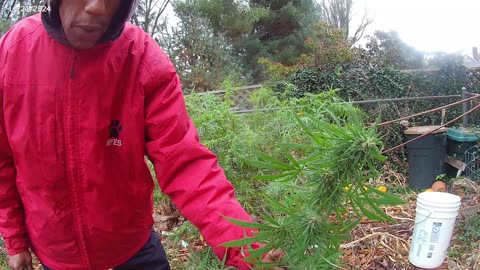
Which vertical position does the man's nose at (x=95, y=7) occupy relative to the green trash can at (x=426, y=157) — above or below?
above

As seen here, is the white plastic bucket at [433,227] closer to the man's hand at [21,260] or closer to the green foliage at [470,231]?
the green foliage at [470,231]

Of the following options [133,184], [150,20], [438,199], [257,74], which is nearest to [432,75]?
[257,74]

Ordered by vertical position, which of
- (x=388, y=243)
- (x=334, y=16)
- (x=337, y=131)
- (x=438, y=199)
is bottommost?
(x=388, y=243)

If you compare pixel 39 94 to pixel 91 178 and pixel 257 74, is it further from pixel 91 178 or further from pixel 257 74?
pixel 257 74

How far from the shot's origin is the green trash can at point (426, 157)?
6.48m

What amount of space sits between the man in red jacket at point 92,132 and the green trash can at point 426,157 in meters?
5.97

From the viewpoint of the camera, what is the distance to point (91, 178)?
1283 millimetres

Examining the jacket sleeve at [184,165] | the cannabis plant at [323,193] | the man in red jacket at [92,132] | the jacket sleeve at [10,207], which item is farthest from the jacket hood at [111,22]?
the cannabis plant at [323,193]

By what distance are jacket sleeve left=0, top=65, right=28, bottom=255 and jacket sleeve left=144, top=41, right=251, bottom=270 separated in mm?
458

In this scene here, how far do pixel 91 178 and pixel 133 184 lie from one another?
149 mm

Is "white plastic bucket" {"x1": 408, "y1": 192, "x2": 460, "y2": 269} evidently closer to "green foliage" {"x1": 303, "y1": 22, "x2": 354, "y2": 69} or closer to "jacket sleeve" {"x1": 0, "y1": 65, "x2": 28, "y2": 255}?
"jacket sleeve" {"x1": 0, "y1": 65, "x2": 28, "y2": 255}

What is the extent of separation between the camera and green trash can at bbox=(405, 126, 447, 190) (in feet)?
21.3

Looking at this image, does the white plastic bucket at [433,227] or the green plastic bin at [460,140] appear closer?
the white plastic bucket at [433,227]

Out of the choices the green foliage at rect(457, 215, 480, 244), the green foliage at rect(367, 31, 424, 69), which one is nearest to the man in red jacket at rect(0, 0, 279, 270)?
the green foliage at rect(457, 215, 480, 244)
